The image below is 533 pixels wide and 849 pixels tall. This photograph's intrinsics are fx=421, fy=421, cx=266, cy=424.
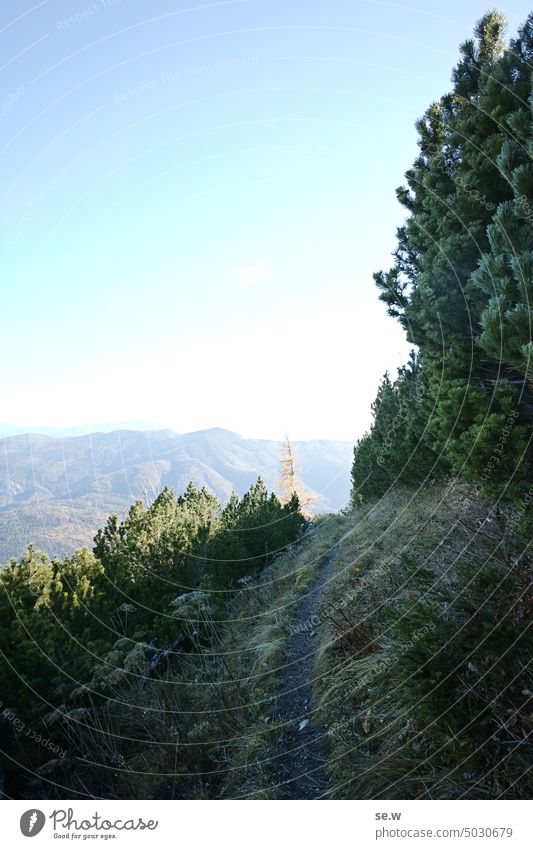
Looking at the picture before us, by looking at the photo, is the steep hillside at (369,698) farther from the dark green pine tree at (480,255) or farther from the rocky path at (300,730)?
the dark green pine tree at (480,255)

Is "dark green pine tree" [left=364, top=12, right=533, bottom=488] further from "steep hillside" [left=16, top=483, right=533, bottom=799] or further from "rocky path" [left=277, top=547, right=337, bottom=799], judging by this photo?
"rocky path" [left=277, top=547, right=337, bottom=799]

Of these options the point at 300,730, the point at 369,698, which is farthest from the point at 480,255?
the point at 300,730

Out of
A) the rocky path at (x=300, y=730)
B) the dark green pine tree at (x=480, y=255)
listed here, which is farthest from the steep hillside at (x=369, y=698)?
the dark green pine tree at (x=480, y=255)

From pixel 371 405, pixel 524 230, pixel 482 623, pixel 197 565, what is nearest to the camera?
pixel 482 623

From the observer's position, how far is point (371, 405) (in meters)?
23.4

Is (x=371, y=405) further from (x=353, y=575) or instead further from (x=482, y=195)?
(x=482, y=195)

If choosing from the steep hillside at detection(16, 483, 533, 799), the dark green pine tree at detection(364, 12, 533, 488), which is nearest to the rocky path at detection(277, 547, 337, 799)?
the steep hillside at detection(16, 483, 533, 799)

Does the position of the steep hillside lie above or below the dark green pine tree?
below

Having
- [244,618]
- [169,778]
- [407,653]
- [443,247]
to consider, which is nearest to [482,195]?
[443,247]

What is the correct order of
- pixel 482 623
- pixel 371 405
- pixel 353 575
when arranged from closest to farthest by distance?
pixel 482 623 → pixel 353 575 → pixel 371 405

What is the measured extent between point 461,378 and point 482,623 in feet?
A: 10.7

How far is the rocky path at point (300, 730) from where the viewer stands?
13.2 ft

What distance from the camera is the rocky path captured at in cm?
401

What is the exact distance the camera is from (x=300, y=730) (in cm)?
495
